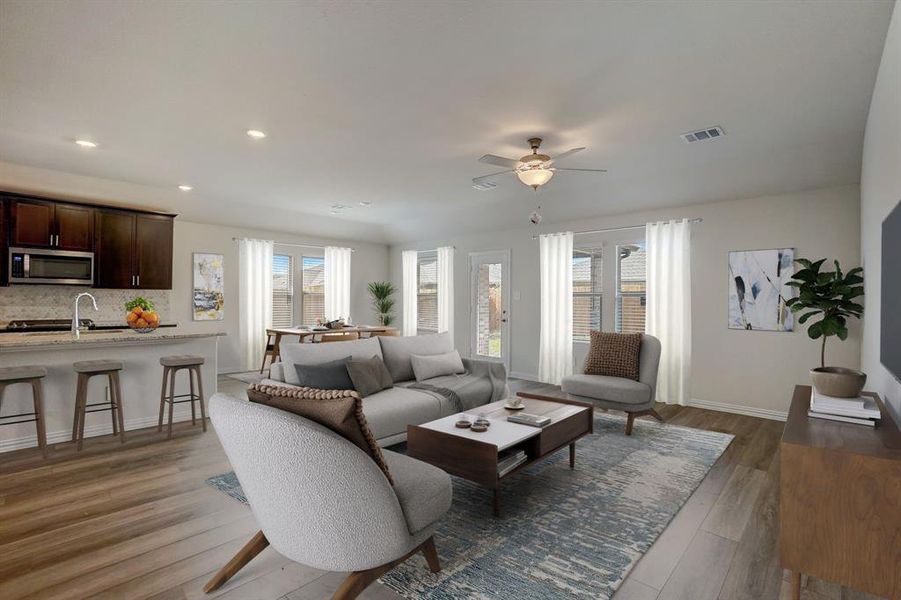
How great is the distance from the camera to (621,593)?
6.57 ft

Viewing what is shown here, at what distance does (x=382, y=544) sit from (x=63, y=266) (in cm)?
584

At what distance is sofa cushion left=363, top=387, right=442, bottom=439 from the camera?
11.3ft

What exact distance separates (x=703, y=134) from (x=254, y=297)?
6.65 meters

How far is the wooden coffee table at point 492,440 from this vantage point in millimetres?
2627

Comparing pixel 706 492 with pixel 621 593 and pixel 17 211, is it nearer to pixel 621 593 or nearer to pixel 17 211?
pixel 621 593

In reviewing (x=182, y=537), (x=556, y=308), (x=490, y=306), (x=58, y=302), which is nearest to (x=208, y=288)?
(x=58, y=302)

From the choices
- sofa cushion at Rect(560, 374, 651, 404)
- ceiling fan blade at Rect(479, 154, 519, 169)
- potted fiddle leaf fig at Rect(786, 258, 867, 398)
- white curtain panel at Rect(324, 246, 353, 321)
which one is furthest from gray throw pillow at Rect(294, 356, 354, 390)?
white curtain panel at Rect(324, 246, 353, 321)

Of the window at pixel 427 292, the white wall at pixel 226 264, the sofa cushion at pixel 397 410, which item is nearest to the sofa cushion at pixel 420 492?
the sofa cushion at pixel 397 410

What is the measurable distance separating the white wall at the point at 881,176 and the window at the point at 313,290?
7.58 meters

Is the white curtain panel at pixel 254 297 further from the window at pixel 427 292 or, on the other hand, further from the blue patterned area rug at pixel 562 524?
the blue patterned area rug at pixel 562 524

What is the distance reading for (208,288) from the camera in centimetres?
711

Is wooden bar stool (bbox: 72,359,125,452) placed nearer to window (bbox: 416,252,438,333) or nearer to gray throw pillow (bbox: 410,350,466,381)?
gray throw pillow (bbox: 410,350,466,381)

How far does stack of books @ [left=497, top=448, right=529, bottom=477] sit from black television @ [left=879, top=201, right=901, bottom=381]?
1852 millimetres

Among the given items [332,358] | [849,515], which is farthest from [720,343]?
[332,358]
